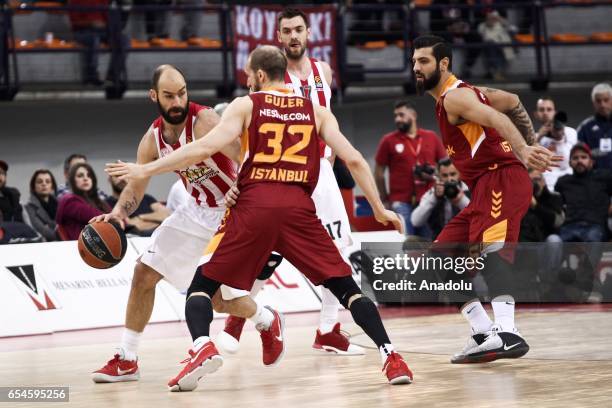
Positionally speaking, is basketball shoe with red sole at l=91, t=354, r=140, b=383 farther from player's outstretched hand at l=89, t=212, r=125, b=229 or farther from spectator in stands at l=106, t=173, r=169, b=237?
spectator in stands at l=106, t=173, r=169, b=237

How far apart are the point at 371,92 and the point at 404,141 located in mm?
4348

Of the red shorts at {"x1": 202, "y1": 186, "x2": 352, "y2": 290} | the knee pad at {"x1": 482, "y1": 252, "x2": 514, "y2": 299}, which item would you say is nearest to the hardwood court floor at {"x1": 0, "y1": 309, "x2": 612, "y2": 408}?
the knee pad at {"x1": 482, "y1": 252, "x2": 514, "y2": 299}

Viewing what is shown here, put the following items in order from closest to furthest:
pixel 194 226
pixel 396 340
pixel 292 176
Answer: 1. pixel 292 176
2. pixel 194 226
3. pixel 396 340

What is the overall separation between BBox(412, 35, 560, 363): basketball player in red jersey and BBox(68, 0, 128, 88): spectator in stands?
959cm

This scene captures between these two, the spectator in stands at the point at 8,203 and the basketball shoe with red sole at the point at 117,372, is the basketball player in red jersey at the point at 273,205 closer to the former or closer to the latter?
the basketball shoe with red sole at the point at 117,372

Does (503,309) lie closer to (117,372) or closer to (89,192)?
(117,372)

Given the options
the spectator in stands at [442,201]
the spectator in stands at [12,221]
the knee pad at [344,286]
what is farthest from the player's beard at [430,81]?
the spectator in stands at [12,221]

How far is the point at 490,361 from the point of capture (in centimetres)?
825

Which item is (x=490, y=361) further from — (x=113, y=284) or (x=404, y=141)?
(x=404, y=141)

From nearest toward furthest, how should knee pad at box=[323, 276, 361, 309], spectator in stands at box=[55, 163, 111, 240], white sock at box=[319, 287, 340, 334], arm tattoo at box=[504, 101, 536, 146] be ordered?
knee pad at box=[323, 276, 361, 309]
arm tattoo at box=[504, 101, 536, 146]
white sock at box=[319, 287, 340, 334]
spectator in stands at box=[55, 163, 111, 240]

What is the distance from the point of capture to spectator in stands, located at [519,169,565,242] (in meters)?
13.8

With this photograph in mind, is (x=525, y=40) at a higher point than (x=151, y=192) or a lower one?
higher

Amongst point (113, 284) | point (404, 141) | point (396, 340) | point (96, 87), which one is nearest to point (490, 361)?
point (396, 340)

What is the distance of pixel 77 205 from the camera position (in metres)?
12.6
